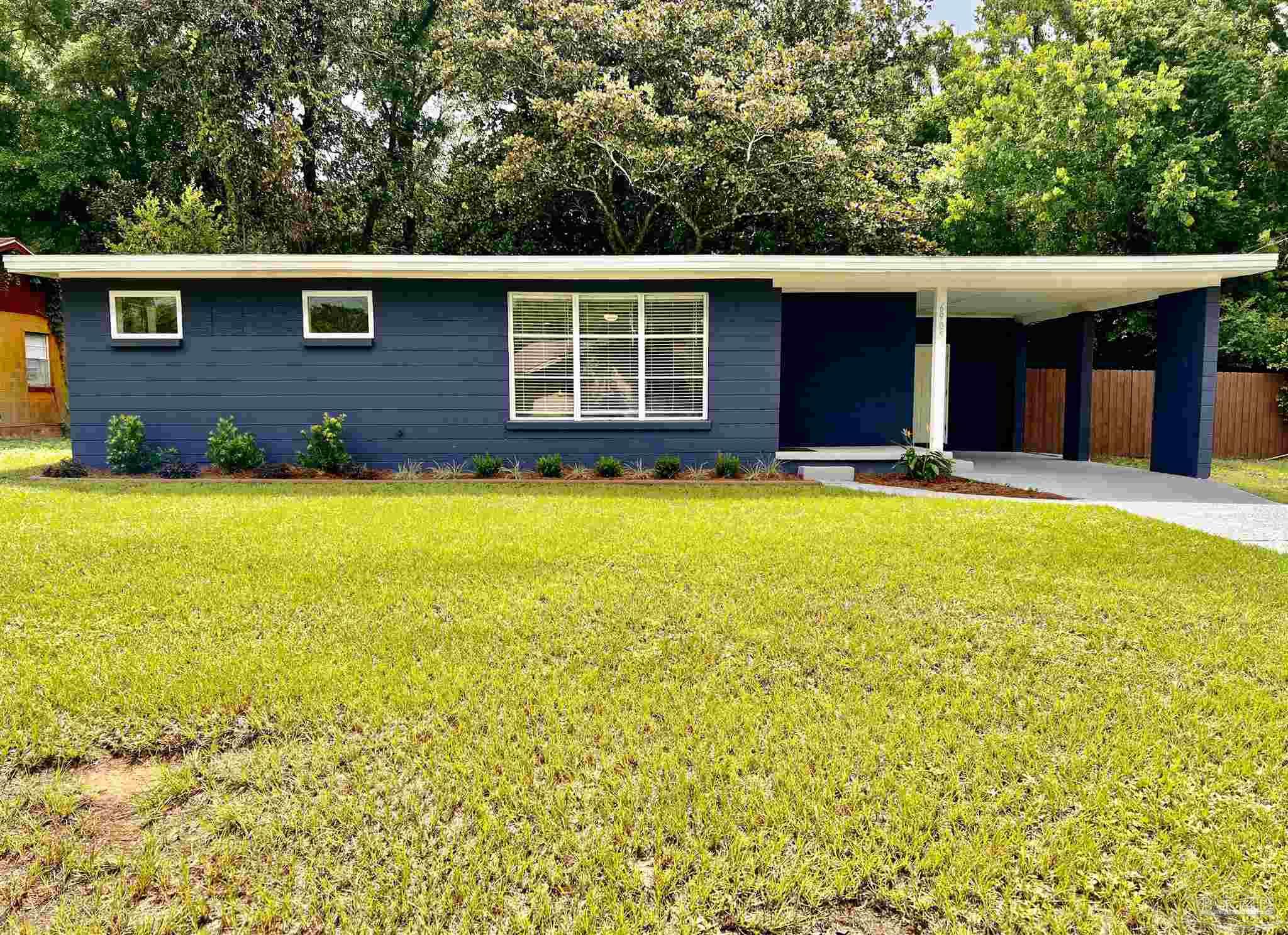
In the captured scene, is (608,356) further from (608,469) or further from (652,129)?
(652,129)

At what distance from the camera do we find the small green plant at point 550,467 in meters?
8.77

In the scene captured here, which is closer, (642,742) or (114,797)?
(114,797)

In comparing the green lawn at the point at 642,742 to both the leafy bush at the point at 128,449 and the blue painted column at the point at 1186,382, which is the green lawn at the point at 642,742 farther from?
the blue painted column at the point at 1186,382

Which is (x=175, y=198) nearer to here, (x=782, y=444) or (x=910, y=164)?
(x=782, y=444)

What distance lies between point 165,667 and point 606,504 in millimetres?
4144

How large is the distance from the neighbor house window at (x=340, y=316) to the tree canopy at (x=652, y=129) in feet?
20.4

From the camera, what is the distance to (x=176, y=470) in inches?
341

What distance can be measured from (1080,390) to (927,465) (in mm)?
4604

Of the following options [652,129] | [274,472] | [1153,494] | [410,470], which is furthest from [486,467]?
[652,129]

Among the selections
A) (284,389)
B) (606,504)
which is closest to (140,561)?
(606,504)

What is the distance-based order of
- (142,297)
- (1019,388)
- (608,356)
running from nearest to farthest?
(142,297) → (608,356) → (1019,388)

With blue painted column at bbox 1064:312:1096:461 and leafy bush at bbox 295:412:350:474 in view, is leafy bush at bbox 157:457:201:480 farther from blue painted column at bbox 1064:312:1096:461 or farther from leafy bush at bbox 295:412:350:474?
blue painted column at bbox 1064:312:1096:461

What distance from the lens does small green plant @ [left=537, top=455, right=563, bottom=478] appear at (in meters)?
8.77

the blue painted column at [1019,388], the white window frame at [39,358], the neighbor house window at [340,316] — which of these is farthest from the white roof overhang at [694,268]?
the white window frame at [39,358]
